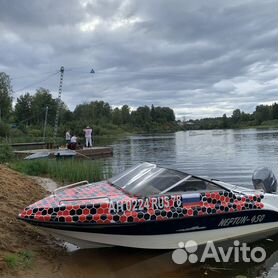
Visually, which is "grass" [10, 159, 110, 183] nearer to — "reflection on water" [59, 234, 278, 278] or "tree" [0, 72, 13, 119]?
"reflection on water" [59, 234, 278, 278]

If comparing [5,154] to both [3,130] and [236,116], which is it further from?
[236,116]

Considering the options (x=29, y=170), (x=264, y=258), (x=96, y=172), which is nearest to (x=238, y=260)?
(x=264, y=258)

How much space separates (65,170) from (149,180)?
10.7 m

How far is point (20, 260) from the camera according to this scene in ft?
22.3

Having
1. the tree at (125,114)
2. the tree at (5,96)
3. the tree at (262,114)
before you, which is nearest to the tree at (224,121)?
the tree at (262,114)

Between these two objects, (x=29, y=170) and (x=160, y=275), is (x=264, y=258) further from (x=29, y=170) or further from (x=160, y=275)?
(x=29, y=170)

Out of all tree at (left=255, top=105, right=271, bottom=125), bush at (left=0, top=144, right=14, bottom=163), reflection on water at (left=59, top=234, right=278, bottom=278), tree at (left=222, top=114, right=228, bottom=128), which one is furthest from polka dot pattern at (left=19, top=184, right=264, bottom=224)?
tree at (left=222, top=114, right=228, bottom=128)

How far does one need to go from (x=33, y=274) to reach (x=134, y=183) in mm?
2785

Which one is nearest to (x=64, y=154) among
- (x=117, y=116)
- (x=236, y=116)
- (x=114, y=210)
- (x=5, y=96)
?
(x=114, y=210)

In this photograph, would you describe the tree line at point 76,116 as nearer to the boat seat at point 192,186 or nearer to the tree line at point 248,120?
the tree line at point 248,120

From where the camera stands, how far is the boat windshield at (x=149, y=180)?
8.04 meters

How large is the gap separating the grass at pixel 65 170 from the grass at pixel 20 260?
10214 millimetres

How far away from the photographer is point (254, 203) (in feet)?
27.3

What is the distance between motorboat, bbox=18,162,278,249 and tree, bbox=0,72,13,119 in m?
74.7
